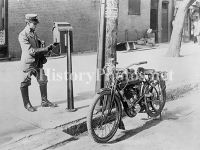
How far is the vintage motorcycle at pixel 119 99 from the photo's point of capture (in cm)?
492

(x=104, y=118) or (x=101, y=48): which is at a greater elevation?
(x=101, y=48)

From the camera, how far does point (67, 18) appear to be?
14531 millimetres

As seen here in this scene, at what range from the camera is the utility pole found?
603 cm

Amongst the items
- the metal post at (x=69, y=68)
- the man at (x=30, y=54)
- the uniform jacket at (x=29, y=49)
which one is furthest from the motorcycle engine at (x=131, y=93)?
the uniform jacket at (x=29, y=49)

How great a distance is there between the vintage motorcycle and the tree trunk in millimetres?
7557

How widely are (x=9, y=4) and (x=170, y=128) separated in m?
8.57

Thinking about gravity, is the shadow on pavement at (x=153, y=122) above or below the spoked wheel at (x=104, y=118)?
below

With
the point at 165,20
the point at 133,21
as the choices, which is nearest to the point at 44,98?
the point at 133,21

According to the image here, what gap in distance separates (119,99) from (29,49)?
1830 millimetres

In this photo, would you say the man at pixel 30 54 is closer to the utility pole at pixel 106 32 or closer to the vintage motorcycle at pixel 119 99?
the utility pole at pixel 106 32

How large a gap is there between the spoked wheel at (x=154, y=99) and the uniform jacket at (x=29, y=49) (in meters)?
1.95

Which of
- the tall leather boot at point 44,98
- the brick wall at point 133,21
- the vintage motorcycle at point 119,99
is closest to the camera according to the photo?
the vintage motorcycle at point 119,99

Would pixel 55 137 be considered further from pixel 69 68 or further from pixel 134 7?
pixel 134 7

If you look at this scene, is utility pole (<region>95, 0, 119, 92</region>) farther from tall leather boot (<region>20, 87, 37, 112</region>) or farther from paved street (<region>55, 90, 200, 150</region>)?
tall leather boot (<region>20, 87, 37, 112</region>)
